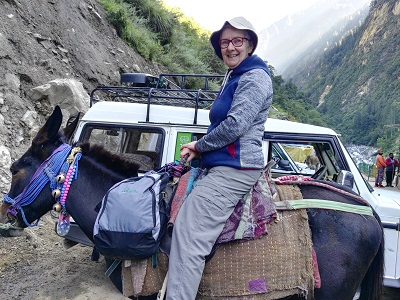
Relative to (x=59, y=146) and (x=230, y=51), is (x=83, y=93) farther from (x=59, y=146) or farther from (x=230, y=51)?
(x=230, y=51)

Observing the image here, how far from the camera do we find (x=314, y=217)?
2428mm

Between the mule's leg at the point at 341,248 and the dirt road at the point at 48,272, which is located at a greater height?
the mule's leg at the point at 341,248

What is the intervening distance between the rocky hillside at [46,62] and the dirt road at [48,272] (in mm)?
933

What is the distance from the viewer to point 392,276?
3883mm

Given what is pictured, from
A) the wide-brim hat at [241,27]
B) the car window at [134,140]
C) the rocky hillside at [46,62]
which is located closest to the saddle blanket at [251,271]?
the wide-brim hat at [241,27]

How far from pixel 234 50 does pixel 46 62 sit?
22.0ft

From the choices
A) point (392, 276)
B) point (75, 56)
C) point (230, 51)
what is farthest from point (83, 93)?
point (392, 276)

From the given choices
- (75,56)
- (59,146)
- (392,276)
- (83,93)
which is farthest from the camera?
(75,56)

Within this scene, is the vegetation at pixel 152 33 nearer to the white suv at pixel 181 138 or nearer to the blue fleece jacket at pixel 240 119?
the white suv at pixel 181 138

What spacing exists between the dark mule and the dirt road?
73.9 inches

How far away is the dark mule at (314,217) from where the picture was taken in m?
2.36

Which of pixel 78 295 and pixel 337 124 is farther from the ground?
pixel 337 124

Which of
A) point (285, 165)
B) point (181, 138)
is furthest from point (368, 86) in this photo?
point (181, 138)

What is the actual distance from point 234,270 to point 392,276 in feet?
8.62
